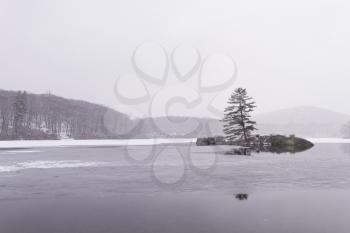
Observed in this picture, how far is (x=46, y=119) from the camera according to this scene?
500 feet

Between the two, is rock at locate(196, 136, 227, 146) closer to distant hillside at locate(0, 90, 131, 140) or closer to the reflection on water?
the reflection on water

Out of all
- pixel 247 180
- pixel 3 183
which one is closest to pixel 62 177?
pixel 3 183

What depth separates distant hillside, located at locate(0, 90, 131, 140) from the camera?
107m

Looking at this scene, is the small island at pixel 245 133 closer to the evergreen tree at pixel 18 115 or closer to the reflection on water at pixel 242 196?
the reflection on water at pixel 242 196

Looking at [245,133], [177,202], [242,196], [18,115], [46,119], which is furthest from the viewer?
[46,119]

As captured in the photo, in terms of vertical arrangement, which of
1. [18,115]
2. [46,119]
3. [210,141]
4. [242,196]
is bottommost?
[242,196]

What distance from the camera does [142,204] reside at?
431 inches

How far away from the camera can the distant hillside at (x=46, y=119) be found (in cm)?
10681

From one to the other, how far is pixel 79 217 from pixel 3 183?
8.51 metres

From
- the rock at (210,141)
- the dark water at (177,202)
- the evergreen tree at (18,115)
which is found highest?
the evergreen tree at (18,115)

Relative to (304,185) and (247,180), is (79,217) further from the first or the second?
(304,185)

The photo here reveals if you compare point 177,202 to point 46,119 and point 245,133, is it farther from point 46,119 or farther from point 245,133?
point 46,119

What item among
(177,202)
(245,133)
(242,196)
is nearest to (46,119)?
(245,133)

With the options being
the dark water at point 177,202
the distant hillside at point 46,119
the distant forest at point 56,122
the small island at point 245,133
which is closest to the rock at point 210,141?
the small island at point 245,133
